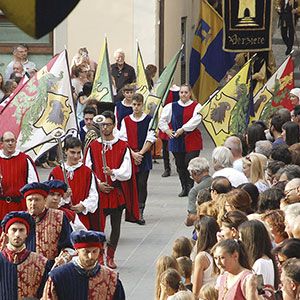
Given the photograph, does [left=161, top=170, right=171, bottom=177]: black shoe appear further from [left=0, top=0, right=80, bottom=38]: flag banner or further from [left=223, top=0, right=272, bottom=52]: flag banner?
[left=0, top=0, right=80, bottom=38]: flag banner

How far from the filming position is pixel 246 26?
64.5 feet

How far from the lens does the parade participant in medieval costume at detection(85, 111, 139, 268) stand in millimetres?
13125

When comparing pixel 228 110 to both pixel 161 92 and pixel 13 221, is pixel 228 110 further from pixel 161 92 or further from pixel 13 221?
pixel 13 221

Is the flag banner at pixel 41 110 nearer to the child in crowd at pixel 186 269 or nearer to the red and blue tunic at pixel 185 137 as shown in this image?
the red and blue tunic at pixel 185 137

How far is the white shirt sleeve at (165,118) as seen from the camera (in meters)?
17.5

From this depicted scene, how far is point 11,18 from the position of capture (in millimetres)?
2084

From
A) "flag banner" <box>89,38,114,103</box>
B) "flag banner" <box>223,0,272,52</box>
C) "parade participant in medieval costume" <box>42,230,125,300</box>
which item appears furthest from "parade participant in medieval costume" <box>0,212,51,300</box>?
"flag banner" <box>223,0,272,52</box>

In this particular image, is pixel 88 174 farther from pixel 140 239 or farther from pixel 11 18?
pixel 11 18

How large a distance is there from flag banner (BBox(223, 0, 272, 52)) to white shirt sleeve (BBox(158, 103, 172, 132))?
8.30ft

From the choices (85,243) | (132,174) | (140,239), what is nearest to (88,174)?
(132,174)

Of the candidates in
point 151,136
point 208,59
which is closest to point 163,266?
point 151,136

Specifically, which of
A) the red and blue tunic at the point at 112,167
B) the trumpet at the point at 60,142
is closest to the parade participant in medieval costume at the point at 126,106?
the red and blue tunic at the point at 112,167

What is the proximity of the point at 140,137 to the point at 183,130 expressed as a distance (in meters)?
1.53

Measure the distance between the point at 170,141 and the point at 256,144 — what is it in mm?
4709
